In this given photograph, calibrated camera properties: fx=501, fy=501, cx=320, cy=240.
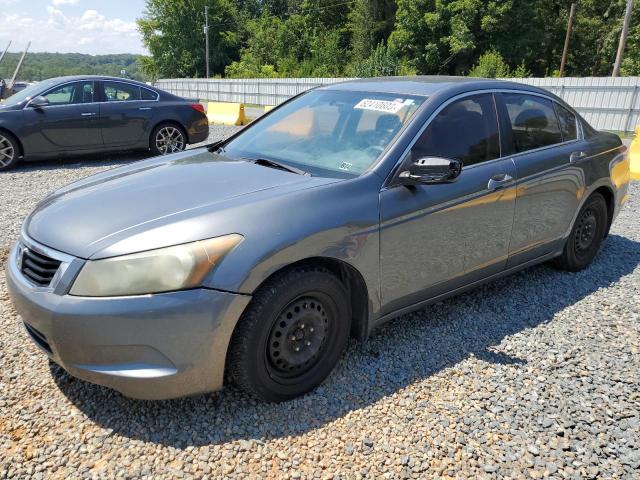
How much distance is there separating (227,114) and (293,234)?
49.4 ft

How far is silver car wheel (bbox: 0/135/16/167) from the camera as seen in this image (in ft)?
27.1

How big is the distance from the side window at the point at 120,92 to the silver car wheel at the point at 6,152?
1.77 meters

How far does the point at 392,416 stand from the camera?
101 inches

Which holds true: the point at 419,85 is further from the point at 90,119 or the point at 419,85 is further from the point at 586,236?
the point at 90,119

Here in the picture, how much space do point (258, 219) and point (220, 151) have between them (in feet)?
4.50

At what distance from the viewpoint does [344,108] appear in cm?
339

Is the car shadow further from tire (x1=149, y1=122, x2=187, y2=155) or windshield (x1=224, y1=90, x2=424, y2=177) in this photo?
tire (x1=149, y1=122, x2=187, y2=155)

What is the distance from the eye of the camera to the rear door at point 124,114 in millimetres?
8938

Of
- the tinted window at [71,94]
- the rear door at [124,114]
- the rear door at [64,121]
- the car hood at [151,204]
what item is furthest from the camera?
the rear door at [124,114]

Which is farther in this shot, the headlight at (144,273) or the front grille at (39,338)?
the front grille at (39,338)

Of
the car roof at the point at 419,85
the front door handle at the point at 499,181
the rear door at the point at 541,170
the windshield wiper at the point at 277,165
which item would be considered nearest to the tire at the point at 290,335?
the windshield wiper at the point at 277,165

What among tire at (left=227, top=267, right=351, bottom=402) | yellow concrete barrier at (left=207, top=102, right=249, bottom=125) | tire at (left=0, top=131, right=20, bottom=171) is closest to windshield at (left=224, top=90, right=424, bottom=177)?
tire at (left=227, top=267, right=351, bottom=402)

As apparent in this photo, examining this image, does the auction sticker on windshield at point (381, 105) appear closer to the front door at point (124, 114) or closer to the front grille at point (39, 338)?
the front grille at point (39, 338)

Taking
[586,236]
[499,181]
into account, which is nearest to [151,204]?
[499,181]
